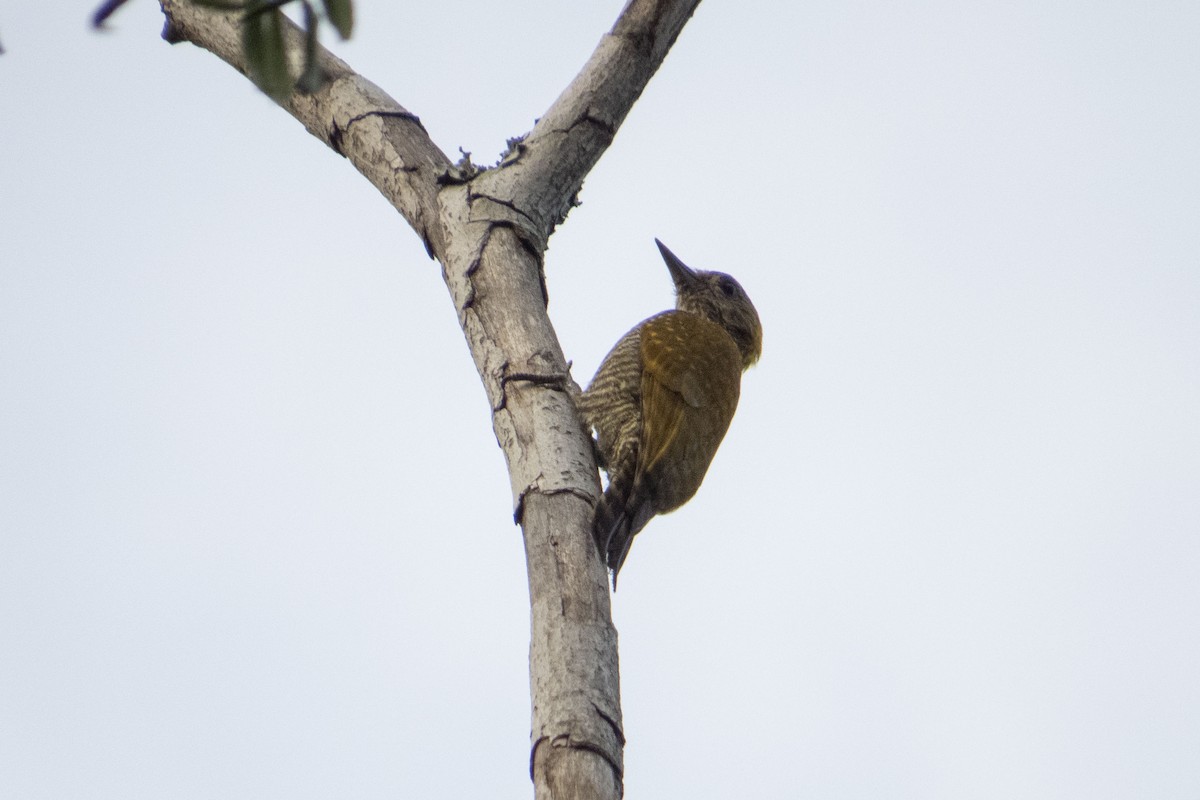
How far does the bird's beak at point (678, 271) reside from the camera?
17.3 feet

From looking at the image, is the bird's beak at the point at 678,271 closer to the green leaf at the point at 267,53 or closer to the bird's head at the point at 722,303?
the bird's head at the point at 722,303

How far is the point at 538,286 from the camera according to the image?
3166mm

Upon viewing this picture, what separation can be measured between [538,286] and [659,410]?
850 mm

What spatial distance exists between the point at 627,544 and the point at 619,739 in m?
1.25

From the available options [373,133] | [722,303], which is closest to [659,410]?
[373,133]

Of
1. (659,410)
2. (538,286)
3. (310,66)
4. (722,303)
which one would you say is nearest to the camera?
(310,66)

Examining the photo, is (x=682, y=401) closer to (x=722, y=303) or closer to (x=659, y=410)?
(x=659, y=410)

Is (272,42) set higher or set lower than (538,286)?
lower

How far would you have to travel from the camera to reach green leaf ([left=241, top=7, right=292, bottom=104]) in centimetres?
117

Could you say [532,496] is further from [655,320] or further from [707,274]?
[707,274]

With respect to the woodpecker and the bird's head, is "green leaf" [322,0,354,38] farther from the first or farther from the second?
the bird's head

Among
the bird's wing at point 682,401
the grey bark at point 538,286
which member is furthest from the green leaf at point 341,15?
the bird's wing at point 682,401

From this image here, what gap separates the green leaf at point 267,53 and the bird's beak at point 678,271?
4.11 m

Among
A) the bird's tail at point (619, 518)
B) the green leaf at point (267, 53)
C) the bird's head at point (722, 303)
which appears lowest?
the green leaf at point (267, 53)
